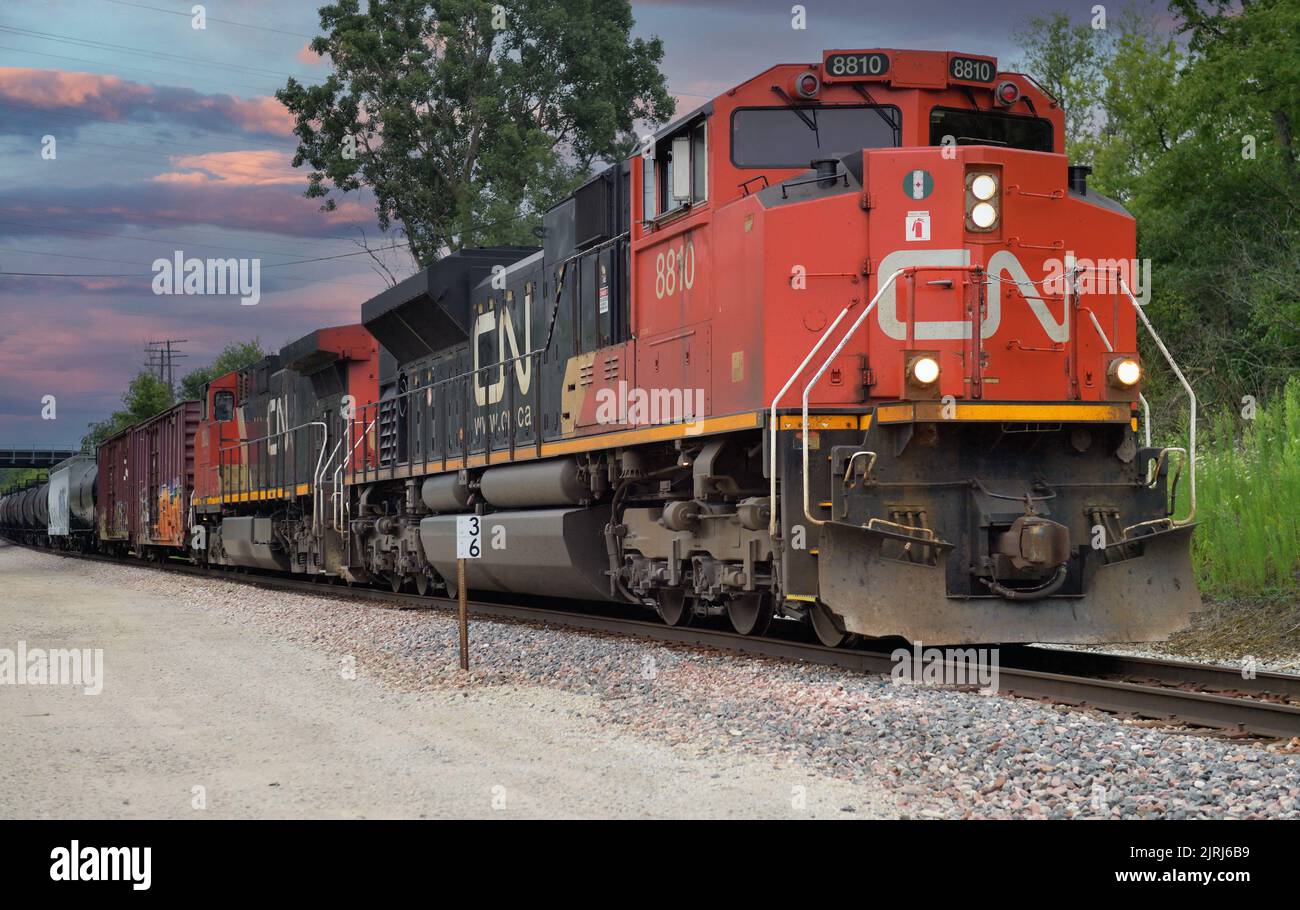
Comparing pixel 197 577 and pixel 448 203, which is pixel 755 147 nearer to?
pixel 197 577

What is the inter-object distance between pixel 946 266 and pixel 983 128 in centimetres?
139

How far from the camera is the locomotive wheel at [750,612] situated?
34.4ft

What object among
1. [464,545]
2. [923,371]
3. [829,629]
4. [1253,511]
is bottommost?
[829,629]

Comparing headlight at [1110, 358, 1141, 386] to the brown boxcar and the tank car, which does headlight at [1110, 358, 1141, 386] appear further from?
the tank car

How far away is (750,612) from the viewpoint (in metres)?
10.6

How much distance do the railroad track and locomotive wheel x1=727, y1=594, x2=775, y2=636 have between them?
7.2 inches

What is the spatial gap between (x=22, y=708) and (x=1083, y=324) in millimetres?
7422

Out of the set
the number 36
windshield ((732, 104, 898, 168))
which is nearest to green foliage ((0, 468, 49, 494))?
the number 36

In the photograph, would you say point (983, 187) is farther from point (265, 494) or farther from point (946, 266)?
point (265, 494)

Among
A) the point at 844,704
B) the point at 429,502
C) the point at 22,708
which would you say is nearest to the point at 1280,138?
the point at 429,502

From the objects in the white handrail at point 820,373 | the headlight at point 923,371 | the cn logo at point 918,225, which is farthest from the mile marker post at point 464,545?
the cn logo at point 918,225

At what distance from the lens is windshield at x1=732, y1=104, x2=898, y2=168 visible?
31.3 ft

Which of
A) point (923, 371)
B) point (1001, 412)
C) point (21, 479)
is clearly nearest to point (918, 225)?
point (923, 371)
